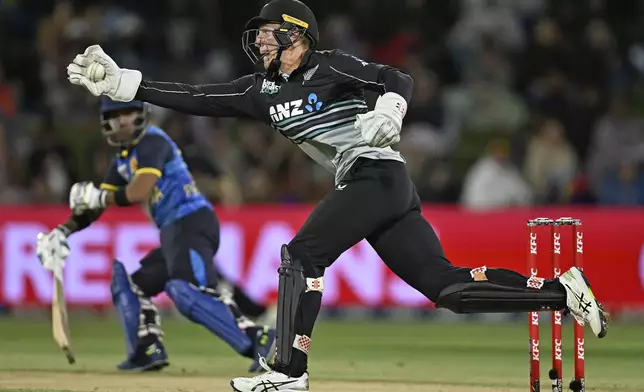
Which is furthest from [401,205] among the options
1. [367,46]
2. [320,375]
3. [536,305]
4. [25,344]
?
[367,46]

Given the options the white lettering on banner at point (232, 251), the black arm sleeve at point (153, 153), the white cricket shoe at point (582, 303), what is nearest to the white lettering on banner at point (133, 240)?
the white lettering on banner at point (232, 251)

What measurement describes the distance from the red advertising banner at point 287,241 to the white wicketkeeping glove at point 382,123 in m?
7.59

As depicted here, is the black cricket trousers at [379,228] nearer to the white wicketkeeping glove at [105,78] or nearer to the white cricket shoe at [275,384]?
the white cricket shoe at [275,384]

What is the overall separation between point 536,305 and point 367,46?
1109 cm

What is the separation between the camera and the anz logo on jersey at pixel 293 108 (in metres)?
6.94

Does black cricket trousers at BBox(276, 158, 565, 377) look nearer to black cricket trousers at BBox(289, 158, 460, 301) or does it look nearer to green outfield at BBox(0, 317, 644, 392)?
black cricket trousers at BBox(289, 158, 460, 301)

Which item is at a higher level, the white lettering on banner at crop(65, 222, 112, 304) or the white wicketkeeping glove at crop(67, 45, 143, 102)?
the white wicketkeeping glove at crop(67, 45, 143, 102)

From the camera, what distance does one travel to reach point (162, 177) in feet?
30.6

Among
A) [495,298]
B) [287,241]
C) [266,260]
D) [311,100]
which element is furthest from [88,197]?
[266,260]

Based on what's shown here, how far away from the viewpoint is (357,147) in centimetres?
699

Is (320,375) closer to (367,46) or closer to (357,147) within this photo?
(357,147)

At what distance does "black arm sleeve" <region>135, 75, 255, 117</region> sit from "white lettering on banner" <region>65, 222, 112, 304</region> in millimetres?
7346

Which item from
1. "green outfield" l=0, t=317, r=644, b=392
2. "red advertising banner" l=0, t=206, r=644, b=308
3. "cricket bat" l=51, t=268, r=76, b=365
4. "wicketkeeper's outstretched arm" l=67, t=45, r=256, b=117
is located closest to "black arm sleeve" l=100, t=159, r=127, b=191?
"cricket bat" l=51, t=268, r=76, b=365

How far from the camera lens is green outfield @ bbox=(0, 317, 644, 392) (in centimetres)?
838
